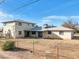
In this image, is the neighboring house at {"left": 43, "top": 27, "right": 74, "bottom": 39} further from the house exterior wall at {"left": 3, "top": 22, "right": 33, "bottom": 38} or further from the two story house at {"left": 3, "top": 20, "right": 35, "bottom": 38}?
the house exterior wall at {"left": 3, "top": 22, "right": 33, "bottom": 38}

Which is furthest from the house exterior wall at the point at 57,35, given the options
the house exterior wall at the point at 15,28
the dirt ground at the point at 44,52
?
the dirt ground at the point at 44,52

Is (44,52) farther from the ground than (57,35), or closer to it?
closer to it

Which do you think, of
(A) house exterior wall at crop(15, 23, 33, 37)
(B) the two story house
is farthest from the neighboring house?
(A) house exterior wall at crop(15, 23, 33, 37)

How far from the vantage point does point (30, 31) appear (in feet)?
169

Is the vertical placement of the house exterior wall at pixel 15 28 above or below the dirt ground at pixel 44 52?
above

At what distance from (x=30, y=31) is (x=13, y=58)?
37041mm

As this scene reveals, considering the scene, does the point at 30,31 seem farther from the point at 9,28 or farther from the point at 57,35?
the point at 57,35

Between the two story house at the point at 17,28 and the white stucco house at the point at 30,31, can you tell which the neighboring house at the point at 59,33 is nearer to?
the white stucco house at the point at 30,31

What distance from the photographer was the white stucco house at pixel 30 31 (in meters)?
44.4

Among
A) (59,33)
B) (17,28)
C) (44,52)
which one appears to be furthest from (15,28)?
(44,52)

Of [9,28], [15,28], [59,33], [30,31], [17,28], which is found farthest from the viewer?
[30,31]

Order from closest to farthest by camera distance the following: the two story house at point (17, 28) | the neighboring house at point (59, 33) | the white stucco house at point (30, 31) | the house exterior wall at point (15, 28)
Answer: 1. the neighboring house at point (59, 33)
2. the white stucco house at point (30, 31)
3. the house exterior wall at point (15, 28)
4. the two story house at point (17, 28)

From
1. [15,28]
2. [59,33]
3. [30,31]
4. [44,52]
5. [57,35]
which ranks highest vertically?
[15,28]

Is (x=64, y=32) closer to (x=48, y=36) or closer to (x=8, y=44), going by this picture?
(x=48, y=36)
